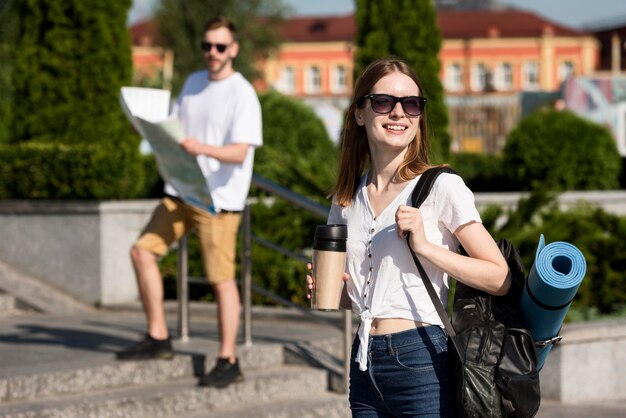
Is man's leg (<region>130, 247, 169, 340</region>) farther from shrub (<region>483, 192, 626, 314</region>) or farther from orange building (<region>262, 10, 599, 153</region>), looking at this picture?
orange building (<region>262, 10, 599, 153</region>)

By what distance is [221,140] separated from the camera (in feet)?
21.3

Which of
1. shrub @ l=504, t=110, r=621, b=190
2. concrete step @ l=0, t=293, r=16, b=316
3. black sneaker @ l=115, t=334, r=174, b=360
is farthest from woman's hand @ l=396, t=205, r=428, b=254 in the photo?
shrub @ l=504, t=110, r=621, b=190

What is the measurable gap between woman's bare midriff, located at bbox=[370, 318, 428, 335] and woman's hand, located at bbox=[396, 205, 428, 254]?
22 centimetres

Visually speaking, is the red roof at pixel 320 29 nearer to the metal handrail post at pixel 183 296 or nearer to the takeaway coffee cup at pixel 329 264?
the metal handrail post at pixel 183 296

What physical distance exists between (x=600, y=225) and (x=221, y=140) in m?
4.67

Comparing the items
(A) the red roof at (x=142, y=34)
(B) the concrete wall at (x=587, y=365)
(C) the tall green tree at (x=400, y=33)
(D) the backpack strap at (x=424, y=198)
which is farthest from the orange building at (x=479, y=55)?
(D) the backpack strap at (x=424, y=198)

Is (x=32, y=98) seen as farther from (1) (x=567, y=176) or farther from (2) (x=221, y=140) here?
(1) (x=567, y=176)

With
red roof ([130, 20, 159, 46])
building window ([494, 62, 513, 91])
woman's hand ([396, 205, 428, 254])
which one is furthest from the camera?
building window ([494, 62, 513, 91])

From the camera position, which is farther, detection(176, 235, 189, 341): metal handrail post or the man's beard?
detection(176, 235, 189, 341): metal handrail post

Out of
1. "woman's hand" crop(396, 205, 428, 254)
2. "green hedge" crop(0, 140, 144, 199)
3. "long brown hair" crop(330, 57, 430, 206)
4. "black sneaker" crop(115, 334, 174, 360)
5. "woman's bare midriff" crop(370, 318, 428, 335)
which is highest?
"long brown hair" crop(330, 57, 430, 206)

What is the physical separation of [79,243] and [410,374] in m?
6.38

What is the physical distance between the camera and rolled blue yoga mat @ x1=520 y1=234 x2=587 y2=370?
3199 mm

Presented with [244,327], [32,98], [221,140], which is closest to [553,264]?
[221,140]

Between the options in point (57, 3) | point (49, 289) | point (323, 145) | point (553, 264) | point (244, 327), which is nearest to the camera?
point (553, 264)
